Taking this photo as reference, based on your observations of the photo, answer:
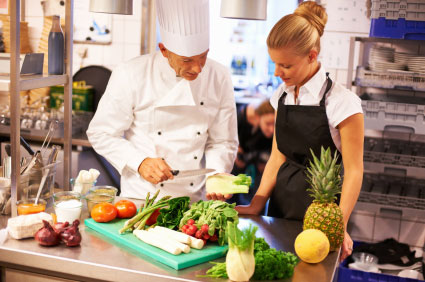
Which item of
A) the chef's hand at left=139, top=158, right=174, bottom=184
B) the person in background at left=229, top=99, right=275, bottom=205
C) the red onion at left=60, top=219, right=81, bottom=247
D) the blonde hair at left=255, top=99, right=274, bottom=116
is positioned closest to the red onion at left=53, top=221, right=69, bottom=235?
the red onion at left=60, top=219, right=81, bottom=247

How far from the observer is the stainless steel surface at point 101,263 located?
1.81 metres

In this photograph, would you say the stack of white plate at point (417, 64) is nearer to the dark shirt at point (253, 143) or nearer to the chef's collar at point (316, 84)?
the dark shirt at point (253, 143)

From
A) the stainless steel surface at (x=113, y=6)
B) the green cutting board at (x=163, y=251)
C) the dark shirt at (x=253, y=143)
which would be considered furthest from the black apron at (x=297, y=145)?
the dark shirt at (x=253, y=143)

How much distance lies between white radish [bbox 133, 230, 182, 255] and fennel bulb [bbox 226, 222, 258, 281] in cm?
23

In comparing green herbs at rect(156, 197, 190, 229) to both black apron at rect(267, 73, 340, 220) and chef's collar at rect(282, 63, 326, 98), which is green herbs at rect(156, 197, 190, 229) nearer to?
black apron at rect(267, 73, 340, 220)

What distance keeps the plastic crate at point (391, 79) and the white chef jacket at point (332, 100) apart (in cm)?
164

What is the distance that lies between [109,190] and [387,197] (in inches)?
94.0

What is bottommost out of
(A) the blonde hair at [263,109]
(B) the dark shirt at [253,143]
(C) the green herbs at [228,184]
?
(B) the dark shirt at [253,143]

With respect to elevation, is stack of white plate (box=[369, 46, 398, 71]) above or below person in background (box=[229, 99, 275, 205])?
above

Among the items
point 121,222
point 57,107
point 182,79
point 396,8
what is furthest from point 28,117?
point 396,8

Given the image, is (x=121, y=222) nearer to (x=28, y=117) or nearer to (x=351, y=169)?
(x=351, y=169)

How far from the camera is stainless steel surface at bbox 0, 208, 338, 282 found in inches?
71.2

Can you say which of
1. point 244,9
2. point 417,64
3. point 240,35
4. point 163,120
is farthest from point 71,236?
point 240,35

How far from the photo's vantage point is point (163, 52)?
8.77 feet
